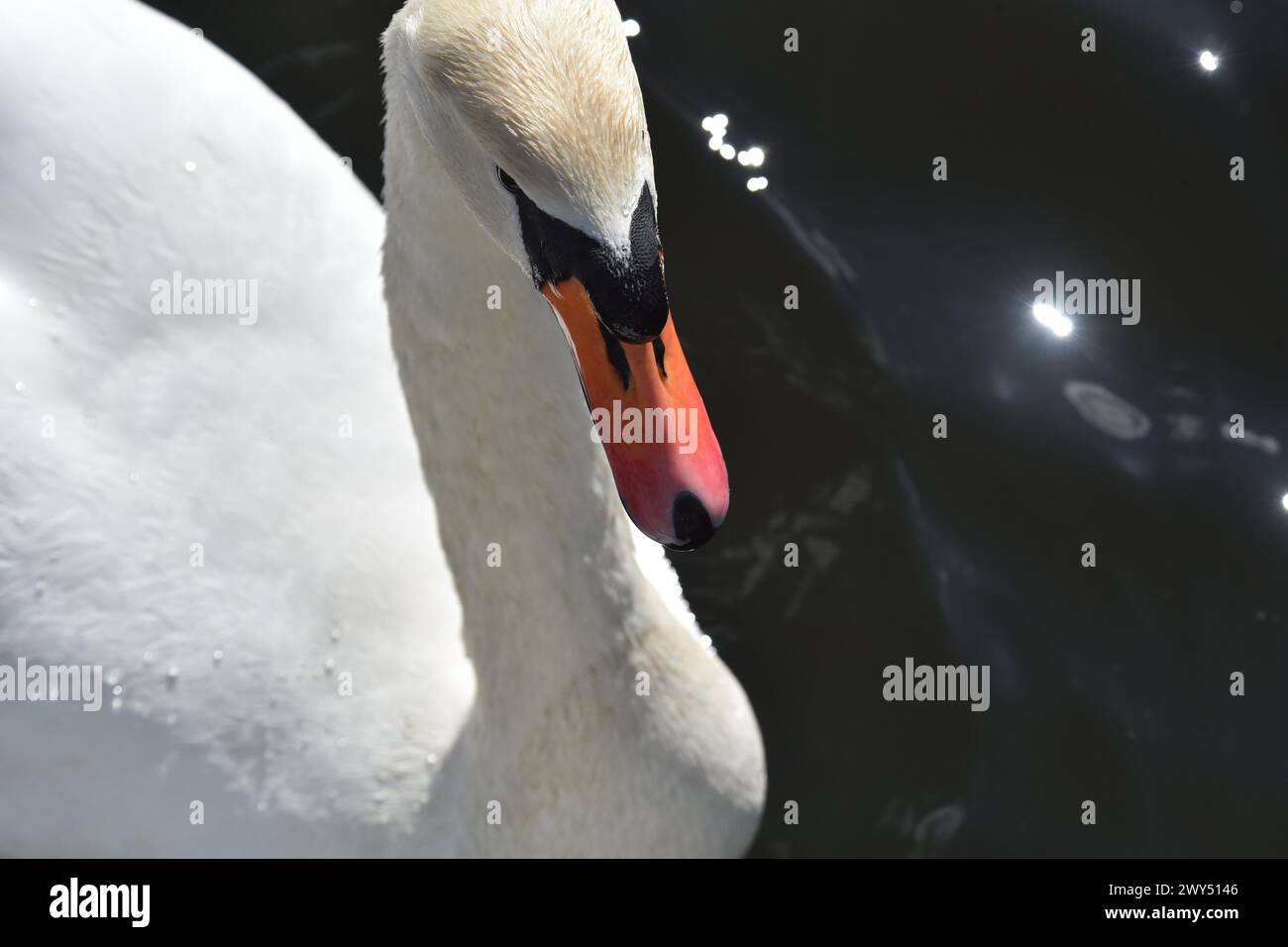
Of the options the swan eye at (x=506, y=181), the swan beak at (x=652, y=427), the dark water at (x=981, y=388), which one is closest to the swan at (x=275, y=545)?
the swan beak at (x=652, y=427)

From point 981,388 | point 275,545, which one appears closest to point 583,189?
point 275,545

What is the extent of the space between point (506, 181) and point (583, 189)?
0.21 meters

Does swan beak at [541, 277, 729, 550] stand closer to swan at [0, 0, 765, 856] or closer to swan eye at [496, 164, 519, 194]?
swan eye at [496, 164, 519, 194]

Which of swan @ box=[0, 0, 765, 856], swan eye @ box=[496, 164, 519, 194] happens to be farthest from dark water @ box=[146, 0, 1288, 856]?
swan eye @ box=[496, 164, 519, 194]

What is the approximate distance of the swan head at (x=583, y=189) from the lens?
8.89 ft

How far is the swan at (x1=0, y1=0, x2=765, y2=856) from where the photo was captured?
12.2 feet

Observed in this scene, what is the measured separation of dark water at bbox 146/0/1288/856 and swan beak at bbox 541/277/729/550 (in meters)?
2.35

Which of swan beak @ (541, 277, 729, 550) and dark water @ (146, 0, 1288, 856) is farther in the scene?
dark water @ (146, 0, 1288, 856)

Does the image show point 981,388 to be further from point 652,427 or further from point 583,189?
point 583,189

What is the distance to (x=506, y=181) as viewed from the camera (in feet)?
9.37

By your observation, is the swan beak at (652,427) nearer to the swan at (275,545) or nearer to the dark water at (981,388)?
the swan at (275,545)

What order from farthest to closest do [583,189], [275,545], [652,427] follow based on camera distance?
1. [275,545]
2. [652,427]
3. [583,189]

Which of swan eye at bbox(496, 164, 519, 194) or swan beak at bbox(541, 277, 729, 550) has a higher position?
swan eye at bbox(496, 164, 519, 194)
